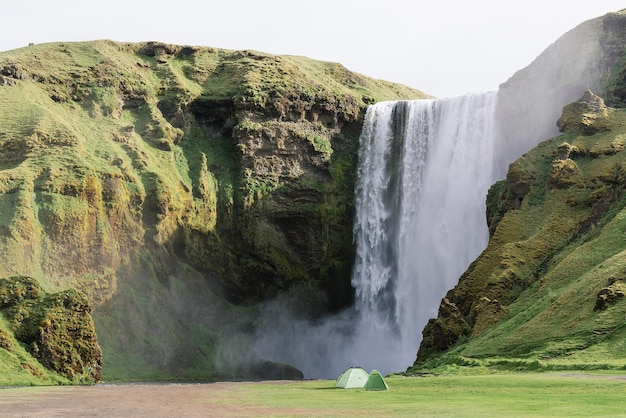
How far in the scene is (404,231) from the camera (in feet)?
322

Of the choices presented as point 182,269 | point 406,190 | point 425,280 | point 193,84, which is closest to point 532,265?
point 425,280

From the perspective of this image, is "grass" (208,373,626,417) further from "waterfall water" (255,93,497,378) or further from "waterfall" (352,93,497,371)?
"waterfall water" (255,93,497,378)

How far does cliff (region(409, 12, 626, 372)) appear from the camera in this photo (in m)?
53.8

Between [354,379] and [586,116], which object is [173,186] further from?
[354,379]

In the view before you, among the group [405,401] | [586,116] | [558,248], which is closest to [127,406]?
[405,401]

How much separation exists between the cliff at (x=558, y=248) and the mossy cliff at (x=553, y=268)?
0.09m

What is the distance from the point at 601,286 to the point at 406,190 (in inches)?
1783

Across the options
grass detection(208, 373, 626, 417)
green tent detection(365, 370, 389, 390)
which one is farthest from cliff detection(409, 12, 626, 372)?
green tent detection(365, 370, 389, 390)

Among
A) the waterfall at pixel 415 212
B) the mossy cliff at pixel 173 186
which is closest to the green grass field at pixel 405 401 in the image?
the mossy cliff at pixel 173 186

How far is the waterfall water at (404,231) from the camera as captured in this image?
9194 cm

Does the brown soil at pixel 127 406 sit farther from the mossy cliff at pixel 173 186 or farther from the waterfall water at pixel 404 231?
the waterfall water at pixel 404 231

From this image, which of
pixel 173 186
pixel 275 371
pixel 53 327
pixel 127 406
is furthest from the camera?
pixel 173 186

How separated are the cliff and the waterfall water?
694cm

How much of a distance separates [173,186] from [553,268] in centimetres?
4798
